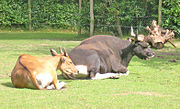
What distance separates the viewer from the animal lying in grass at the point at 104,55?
888cm

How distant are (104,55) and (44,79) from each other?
257 cm

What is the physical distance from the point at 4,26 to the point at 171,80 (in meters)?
17.9

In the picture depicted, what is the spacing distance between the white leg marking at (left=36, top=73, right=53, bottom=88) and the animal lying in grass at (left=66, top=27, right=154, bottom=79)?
5.50 feet

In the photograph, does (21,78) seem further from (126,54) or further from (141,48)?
(141,48)

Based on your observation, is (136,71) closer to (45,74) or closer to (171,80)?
(171,80)

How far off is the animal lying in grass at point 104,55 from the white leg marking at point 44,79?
5.50 ft

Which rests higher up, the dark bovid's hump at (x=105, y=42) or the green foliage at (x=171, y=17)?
the dark bovid's hump at (x=105, y=42)

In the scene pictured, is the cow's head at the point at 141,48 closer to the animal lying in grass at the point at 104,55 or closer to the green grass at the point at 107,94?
the animal lying in grass at the point at 104,55

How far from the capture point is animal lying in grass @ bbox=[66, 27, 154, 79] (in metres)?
8.88

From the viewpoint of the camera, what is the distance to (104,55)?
9.36 meters

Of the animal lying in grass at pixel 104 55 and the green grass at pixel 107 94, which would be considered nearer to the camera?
the green grass at pixel 107 94

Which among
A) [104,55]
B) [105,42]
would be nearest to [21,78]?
[104,55]

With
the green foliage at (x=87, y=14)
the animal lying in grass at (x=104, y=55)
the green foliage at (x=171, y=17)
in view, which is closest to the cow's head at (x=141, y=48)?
the animal lying in grass at (x=104, y=55)

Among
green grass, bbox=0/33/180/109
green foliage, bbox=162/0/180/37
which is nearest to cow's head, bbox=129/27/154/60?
green grass, bbox=0/33/180/109
